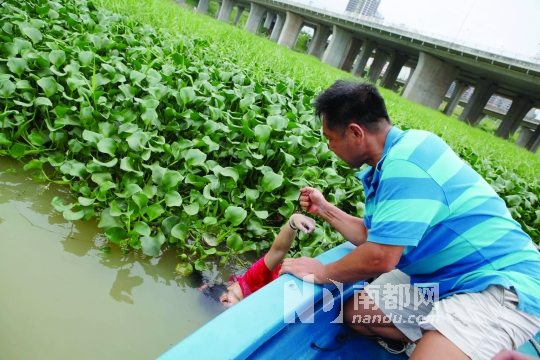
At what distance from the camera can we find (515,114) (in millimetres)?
23422

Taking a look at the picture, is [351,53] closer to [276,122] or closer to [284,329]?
[276,122]

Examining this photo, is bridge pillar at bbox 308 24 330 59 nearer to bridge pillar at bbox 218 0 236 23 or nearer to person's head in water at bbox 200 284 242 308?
bridge pillar at bbox 218 0 236 23

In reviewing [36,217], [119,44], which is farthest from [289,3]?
[36,217]

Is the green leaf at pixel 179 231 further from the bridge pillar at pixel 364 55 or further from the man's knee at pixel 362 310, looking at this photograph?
the bridge pillar at pixel 364 55

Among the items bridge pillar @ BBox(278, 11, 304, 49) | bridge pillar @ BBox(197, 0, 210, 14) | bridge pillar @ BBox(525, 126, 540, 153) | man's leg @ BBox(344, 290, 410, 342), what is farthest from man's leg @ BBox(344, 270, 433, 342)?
bridge pillar @ BBox(197, 0, 210, 14)

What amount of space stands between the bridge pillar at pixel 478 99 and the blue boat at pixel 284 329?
23626 mm

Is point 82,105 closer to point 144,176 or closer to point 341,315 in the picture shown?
point 144,176

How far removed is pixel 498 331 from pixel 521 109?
27.1 metres

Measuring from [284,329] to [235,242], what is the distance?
0.88 meters

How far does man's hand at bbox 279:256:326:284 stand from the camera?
173 cm

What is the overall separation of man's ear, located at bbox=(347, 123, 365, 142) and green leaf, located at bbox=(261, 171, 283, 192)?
3.57ft

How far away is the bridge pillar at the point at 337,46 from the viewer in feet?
85.5

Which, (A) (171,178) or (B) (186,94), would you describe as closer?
(A) (171,178)

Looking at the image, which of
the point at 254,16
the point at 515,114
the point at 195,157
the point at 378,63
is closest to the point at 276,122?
the point at 195,157
